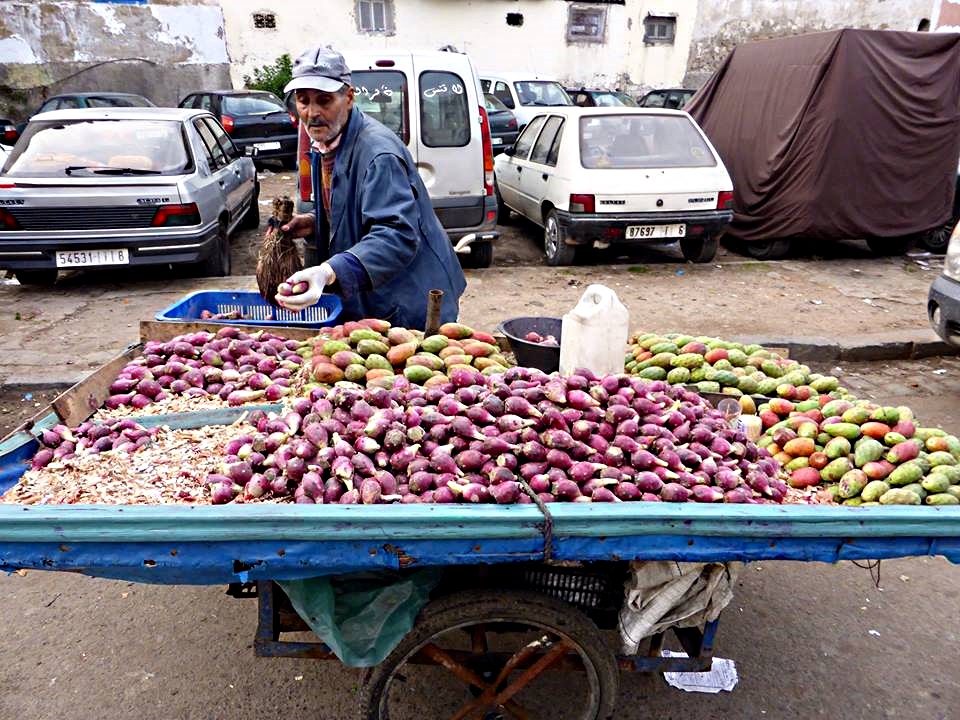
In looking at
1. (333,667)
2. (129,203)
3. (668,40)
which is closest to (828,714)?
(333,667)

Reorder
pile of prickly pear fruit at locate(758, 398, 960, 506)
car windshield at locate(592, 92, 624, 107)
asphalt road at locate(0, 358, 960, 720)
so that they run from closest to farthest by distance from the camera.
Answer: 1. pile of prickly pear fruit at locate(758, 398, 960, 506)
2. asphalt road at locate(0, 358, 960, 720)
3. car windshield at locate(592, 92, 624, 107)

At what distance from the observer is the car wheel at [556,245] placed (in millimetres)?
7879

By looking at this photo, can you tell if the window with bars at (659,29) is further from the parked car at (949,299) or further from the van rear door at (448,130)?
the parked car at (949,299)

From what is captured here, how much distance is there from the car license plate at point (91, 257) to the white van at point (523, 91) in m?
8.81

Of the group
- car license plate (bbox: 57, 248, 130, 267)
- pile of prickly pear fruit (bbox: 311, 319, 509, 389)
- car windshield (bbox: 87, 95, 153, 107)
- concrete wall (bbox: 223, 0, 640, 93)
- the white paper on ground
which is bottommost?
the white paper on ground

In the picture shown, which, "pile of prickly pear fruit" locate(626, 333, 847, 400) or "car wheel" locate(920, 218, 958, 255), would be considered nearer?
"pile of prickly pear fruit" locate(626, 333, 847, 400)

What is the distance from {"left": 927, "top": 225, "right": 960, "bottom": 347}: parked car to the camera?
488 cm

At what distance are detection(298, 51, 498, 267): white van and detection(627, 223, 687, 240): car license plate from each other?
1618 mm

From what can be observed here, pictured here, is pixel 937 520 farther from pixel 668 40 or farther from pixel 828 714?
pixel 668 40

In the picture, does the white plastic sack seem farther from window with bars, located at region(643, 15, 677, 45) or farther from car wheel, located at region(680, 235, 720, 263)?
window with bars, located at region(643, 15, 677, 45)

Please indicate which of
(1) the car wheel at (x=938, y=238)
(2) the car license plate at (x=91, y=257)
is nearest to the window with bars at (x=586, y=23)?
(1) the car wheel at (x=938, y=238)

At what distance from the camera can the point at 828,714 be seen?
8.22ft

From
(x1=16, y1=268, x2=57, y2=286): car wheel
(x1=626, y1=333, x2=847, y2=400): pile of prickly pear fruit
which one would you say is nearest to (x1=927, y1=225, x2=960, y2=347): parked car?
(x1=626, y1=333, x2=847, y2=400): pile of prickly pear fruit

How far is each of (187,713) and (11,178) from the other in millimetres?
5930
